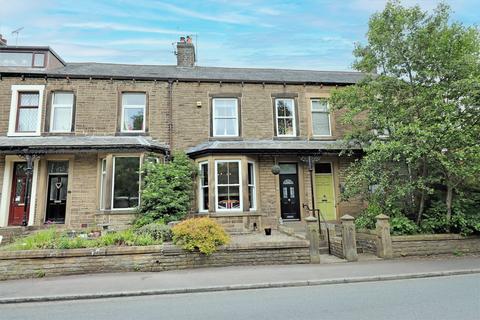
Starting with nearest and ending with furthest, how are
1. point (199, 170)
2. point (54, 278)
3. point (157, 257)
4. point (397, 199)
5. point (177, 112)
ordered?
point (54, 278), point (157, 257), point (397, 199), point (199, 170), point (177, 112)

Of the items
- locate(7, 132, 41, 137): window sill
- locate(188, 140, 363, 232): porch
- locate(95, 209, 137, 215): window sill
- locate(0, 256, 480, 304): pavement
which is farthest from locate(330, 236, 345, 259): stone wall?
locate(7, 132, 41, 137): window sill

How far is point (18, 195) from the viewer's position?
44.2ft

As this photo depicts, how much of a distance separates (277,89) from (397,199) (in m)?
7.53

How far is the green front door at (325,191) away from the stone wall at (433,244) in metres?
4.73

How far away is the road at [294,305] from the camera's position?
4996 mm

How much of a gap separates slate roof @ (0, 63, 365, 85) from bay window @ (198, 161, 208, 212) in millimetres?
4389

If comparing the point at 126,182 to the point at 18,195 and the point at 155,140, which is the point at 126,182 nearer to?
the point at 155,140

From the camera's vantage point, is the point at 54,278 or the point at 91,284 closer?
the point at 91,284

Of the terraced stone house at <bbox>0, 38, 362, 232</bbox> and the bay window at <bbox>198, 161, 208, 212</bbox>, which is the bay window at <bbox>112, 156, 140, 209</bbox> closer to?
the terraced stone house at <bbox>0, 38, 362, 232</bbox>

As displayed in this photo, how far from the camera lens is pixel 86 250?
825 centimetres

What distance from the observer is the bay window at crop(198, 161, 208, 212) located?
13719 millimetres

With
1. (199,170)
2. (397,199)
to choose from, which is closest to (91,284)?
(199,170)

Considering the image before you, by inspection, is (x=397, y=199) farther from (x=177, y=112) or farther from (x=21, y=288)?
(x=21, y=288)

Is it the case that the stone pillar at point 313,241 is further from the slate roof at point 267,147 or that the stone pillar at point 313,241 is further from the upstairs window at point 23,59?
the upstairs window at point 23,59
